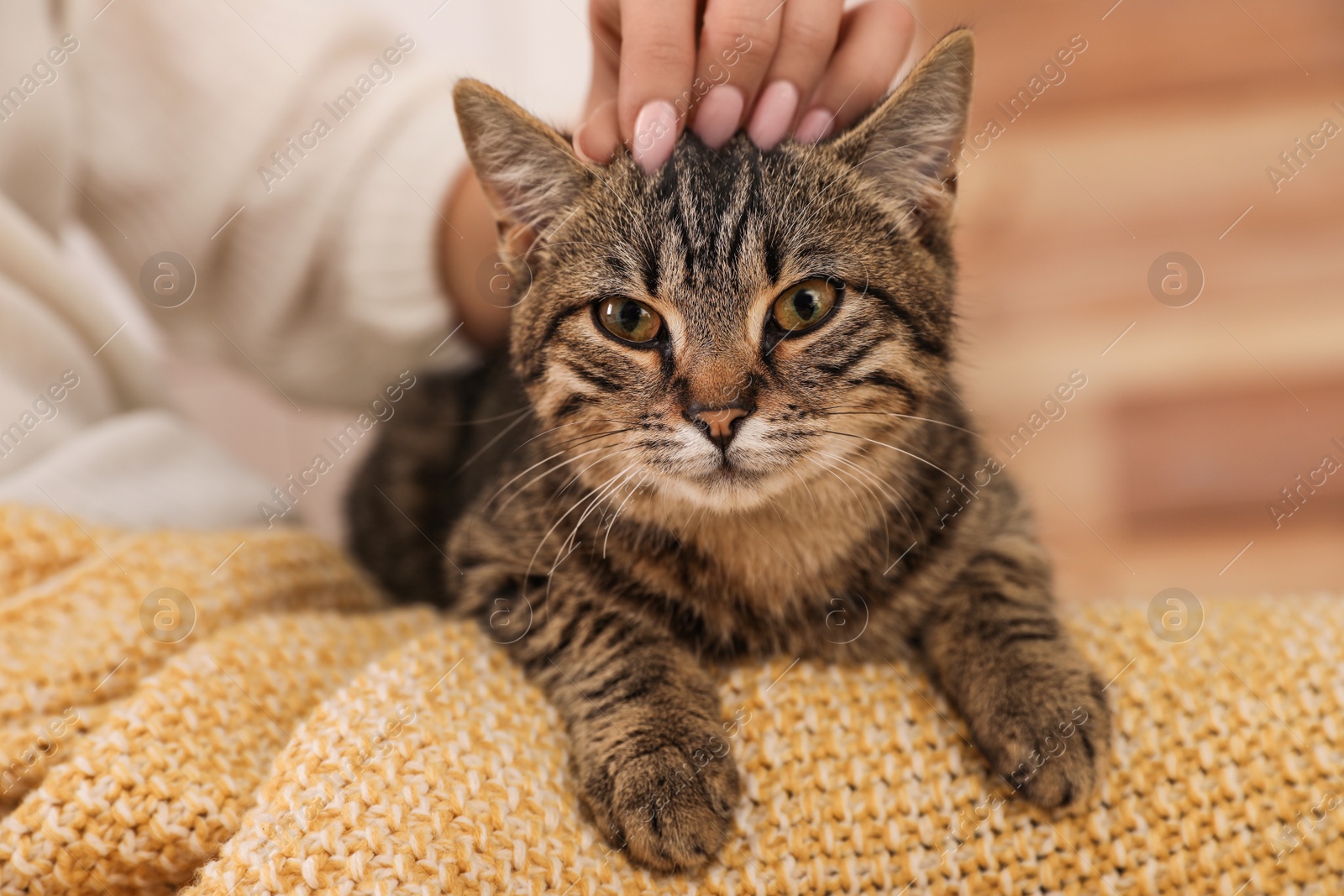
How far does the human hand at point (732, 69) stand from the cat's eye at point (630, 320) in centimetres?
15

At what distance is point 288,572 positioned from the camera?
110cm

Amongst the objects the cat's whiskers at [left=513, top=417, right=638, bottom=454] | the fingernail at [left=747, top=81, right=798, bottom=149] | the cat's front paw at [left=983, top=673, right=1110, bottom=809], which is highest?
the fingernail at [left=747, top=81, right=798, bottom=149]

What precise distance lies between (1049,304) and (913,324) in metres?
1.51

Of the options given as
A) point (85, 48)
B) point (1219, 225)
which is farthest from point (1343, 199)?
point (85, 48)

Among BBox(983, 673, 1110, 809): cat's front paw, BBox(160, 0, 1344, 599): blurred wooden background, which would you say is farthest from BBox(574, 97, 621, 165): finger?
BBox(160, 0, 1344, 599): blurred wooden background

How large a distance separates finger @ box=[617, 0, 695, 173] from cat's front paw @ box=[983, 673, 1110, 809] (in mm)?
615

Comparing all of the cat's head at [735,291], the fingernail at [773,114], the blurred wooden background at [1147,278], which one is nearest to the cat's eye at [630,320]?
the cat's head at [735,291]

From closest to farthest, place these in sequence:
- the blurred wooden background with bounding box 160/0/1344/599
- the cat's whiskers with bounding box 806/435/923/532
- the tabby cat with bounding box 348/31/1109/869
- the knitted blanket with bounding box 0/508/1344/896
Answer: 1. the knitted blanket with bounding box 0/508/1344/896
2. the tabby cat with bounding box 348/31/1109/869
3. the cat's whiskers with bounding box 806/435/923/532
4. the blurred wooden background with bounding box 160/0/1344/599

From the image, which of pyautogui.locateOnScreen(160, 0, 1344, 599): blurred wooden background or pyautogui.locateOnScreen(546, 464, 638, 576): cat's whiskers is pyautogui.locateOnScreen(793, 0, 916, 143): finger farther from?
pyautogui.locateOnScreen(160, 0, 1344, 599): blurred wooden background

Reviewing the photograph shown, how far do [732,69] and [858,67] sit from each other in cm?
17

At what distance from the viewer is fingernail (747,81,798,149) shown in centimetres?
94

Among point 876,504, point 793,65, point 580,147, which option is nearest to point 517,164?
point 580,147

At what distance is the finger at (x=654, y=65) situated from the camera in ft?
2.76

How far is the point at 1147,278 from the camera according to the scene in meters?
2.14
